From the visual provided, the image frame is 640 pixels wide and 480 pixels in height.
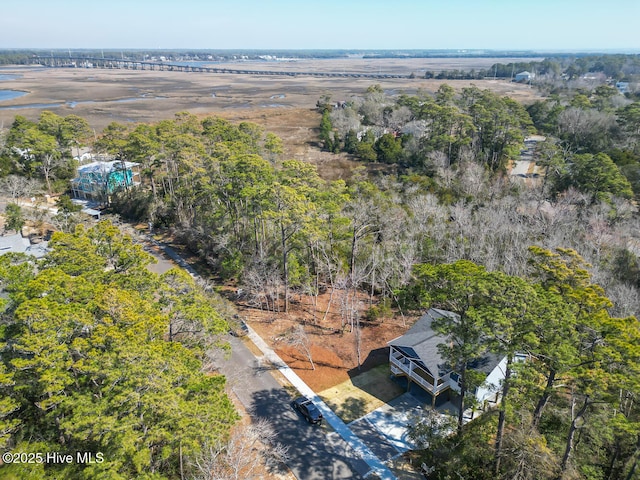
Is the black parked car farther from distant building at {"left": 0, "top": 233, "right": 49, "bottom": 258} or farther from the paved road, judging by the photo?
distant building at {"left": 0, "top": 233, "right": 49, "bottom": 258}

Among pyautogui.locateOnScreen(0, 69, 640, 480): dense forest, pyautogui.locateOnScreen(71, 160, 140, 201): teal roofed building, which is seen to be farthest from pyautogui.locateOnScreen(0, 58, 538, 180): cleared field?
pyautogui.locateOnScreen(71, 160, 140, 201): teal roofed building

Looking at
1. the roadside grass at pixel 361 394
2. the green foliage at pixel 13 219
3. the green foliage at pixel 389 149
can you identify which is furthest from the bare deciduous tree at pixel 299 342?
the green foliage at pixel 389 149

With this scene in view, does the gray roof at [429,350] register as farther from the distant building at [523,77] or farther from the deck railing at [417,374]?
the distant building at [523,77]

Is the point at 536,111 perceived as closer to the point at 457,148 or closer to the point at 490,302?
the point at 457,148

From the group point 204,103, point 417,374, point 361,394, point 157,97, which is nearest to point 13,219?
point 361,394

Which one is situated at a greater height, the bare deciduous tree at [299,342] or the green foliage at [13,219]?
the green foliage at [13,219]

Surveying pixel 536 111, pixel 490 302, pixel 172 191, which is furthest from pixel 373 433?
pixel 536 111
